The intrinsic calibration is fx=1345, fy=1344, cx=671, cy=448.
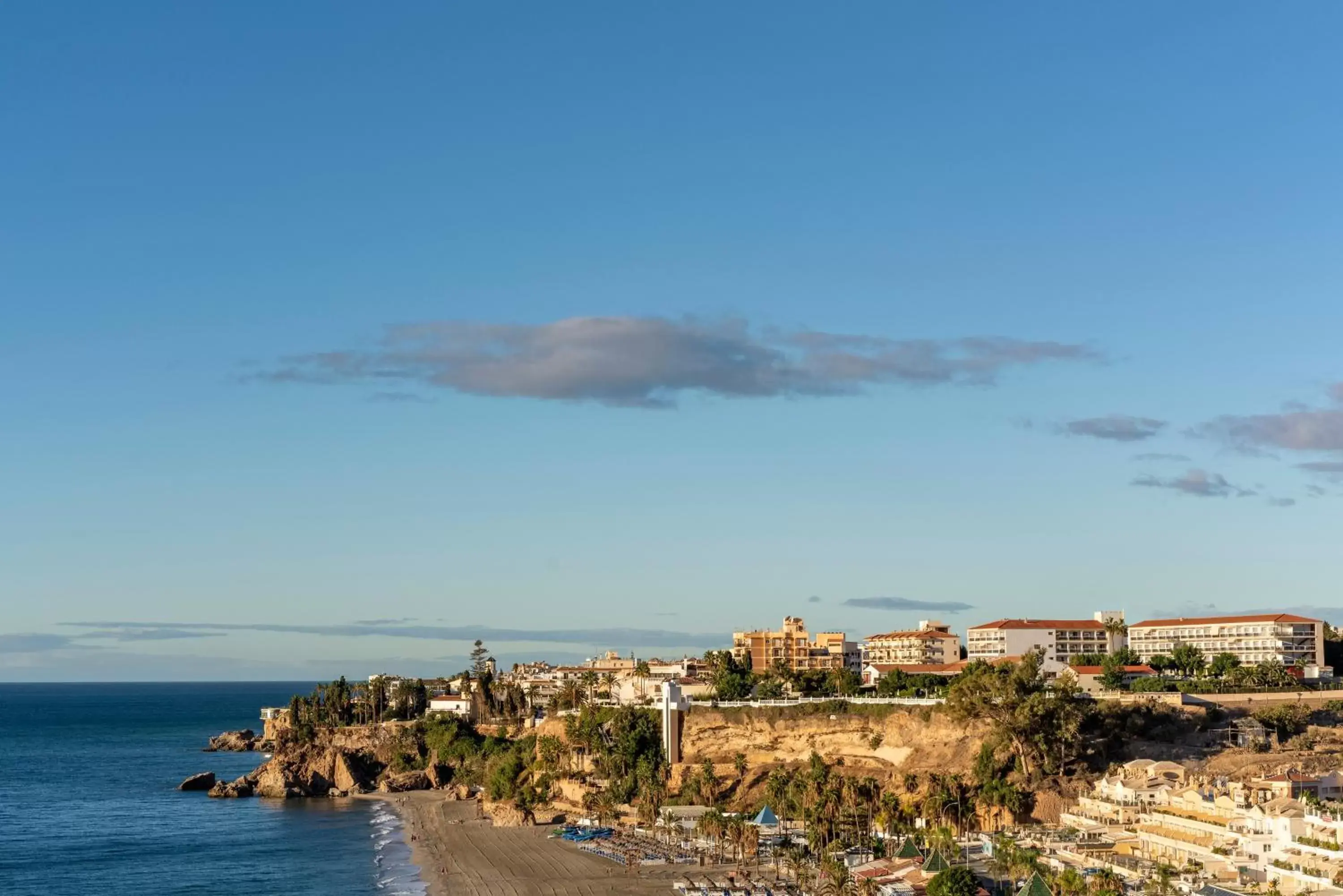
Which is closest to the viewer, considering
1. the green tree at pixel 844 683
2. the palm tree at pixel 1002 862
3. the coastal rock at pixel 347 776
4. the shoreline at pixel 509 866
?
the palm tree at pixel 1002 862

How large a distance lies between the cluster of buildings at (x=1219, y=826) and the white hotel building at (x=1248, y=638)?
49194 millimetres

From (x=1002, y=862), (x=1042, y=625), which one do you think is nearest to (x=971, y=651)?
(x=1042, y=625)

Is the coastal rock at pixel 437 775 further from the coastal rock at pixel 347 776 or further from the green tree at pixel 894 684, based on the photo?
the green tree at pixel 894 684

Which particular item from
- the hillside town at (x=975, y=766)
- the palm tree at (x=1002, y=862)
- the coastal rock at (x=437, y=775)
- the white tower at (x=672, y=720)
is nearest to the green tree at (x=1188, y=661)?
the hillside town at (x=975, y=766)

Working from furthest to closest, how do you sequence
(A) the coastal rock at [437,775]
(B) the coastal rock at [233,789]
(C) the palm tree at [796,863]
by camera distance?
1. (A) the coastal rock at [437,775]
2. (B) the coastal rock at [233,789]
3. (C) the palm tree at [796,863]

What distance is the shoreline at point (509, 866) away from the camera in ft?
252

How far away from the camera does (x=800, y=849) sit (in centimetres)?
7862

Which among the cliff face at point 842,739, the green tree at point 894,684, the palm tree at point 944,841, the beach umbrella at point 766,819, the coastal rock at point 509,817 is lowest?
the coastal rock at point 509,817

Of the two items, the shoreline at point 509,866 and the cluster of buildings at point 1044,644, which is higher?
the cluster of buildings at point 1044,644

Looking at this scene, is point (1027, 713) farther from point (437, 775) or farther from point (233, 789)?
point (233, 789)

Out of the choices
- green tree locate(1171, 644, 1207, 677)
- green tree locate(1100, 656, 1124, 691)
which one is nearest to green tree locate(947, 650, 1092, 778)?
green tree locate(1100, 656, 1124, 691)

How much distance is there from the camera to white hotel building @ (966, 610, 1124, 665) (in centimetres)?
13575

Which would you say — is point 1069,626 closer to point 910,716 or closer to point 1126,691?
point 1126,691

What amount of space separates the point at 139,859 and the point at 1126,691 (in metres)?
71.5
